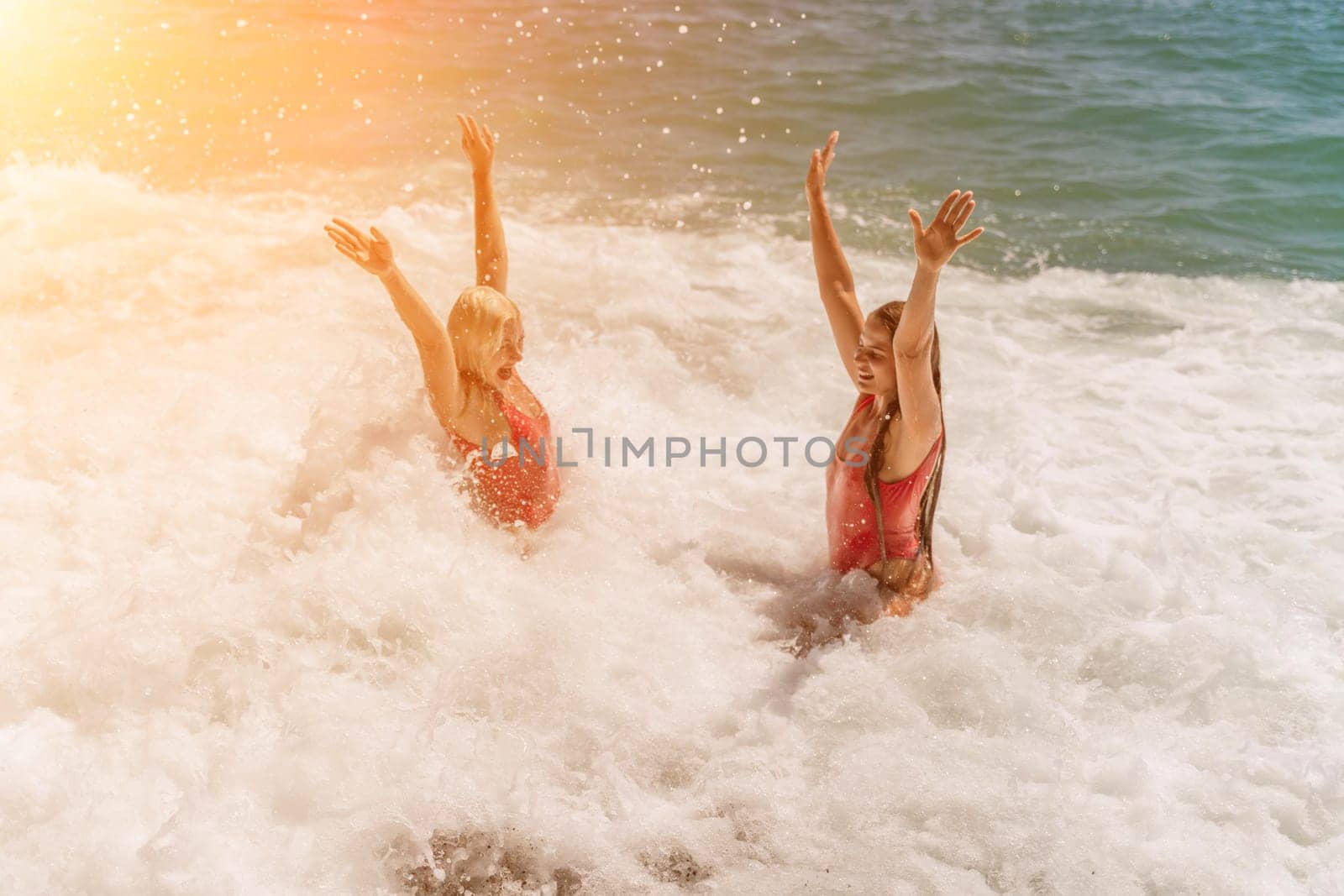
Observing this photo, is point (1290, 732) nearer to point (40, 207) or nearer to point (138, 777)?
point (138, 777)

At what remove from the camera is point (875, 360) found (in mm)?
3457

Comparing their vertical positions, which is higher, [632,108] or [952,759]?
Result: [632,108]

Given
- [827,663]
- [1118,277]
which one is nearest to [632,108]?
[1118,277]

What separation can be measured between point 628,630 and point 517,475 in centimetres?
83

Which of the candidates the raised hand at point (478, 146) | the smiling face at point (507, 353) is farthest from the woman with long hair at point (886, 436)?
the raised hand at point (478, 146)

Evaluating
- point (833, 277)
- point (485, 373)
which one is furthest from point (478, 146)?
point (833, 277)

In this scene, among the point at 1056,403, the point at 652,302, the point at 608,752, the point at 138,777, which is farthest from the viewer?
the point at 652,302

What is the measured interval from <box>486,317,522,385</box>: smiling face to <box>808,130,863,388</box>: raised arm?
1.27m

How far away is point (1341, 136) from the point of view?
10289mm

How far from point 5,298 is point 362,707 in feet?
15.7

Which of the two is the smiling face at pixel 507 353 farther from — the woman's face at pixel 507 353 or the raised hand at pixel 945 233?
the raised hand at pixel 945 233

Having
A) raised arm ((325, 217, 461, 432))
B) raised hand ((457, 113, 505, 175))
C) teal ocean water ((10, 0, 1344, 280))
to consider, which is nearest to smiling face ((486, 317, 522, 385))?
raised arm ((325, 217, 461, 432))

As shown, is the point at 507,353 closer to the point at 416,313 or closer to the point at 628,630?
the point at 416,313

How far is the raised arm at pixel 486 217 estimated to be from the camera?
4.39 m
